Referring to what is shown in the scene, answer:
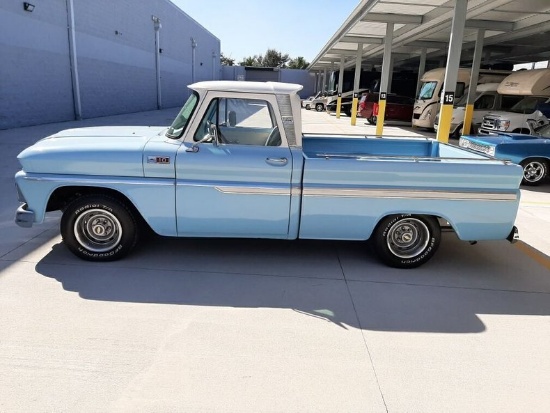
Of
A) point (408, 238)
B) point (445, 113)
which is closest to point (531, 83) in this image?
point (445, 113)

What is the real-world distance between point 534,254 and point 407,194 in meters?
2.27

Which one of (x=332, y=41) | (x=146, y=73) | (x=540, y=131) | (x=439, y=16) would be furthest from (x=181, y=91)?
(x=540, y=131)

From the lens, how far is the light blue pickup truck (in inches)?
175

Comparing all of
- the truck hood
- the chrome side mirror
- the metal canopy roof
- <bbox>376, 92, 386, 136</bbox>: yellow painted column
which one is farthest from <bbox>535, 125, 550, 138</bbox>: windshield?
the truck hood

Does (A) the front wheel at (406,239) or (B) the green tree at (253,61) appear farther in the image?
(B) the green tree at (253,61)

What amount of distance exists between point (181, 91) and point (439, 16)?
2879 cm

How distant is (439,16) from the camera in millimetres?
15094

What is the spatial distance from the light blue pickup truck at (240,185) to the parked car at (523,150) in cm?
518

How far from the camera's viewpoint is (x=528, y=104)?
14.5 m

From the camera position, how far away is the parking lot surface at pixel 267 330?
9.25 ft

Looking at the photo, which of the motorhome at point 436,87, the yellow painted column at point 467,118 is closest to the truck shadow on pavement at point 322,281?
→ the yellow painted column at point 467,118

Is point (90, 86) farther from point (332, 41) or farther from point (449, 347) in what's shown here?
point (449, 347)

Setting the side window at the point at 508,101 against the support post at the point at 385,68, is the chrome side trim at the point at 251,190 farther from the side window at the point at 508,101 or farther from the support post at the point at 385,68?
the side window at the point at 508,101

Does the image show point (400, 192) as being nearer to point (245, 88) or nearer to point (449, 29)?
point (245, 88)
